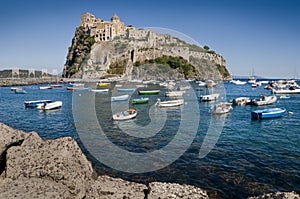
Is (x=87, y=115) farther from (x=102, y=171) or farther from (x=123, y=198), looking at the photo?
(x=123, y=198)

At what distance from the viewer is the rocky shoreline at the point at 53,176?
19.7 ft

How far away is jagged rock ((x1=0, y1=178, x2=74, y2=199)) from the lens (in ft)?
18.5

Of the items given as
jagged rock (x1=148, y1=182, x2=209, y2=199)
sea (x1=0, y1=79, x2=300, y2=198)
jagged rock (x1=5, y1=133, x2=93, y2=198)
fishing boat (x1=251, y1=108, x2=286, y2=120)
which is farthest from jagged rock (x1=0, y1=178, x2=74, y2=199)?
fishing boat (x1=251, y1=108, x2=286, y2=120)

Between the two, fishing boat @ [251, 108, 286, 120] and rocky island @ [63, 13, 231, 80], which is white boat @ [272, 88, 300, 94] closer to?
fishing boat @ [251, 108, 286, 120]

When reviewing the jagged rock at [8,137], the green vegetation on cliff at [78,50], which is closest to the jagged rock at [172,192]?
the jagged rock at [8,137]

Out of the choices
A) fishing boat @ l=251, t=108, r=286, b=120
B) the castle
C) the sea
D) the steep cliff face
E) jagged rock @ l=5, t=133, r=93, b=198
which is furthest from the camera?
the castle

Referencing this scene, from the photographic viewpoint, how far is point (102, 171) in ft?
42.4

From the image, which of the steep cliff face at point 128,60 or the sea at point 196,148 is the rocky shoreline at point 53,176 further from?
the steep cliff face at point 128,60

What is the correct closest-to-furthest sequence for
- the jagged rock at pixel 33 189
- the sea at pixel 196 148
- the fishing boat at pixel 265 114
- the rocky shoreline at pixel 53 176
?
1. the jagged rock at pixel 33 189
2. the rocky shoreline at pixel 53 176
3. the sea at pixel 196 148
4. the fishing boat at pixel 265 114

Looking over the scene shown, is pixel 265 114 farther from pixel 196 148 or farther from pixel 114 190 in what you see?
pixel 114 190

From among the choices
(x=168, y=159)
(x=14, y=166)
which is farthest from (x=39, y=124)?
(x=14, y=166)

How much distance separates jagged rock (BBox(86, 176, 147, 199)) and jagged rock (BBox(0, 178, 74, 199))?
49.0 inches

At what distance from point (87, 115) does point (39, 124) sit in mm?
6346

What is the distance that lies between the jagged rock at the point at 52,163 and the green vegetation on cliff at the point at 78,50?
137m
